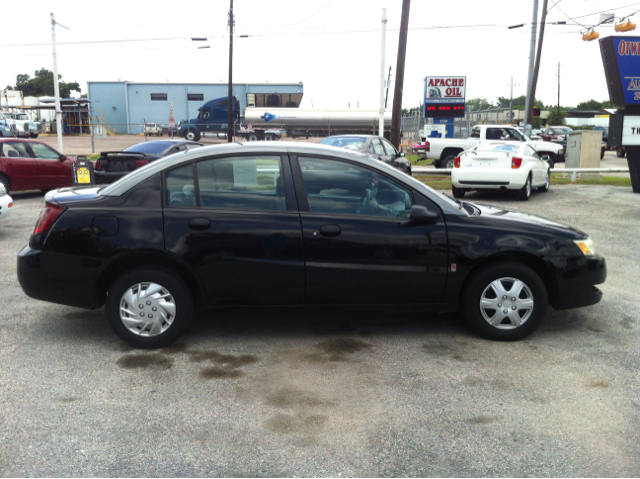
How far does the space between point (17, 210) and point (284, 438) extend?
1146 centimetres

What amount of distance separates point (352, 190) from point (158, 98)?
2137 inches

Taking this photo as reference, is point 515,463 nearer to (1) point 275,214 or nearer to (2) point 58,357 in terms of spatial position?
(1) point 275,214

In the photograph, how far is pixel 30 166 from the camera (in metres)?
14.9

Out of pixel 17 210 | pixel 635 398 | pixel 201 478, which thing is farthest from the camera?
pixel 17 210

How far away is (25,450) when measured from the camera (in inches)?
132

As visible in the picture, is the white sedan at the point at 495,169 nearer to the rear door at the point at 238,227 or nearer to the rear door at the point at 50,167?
the rear door at the point at 50,167

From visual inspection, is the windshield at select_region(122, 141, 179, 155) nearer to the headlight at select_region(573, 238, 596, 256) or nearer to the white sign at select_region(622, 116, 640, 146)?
the headlight at select_region(573, 238, 596, 256)

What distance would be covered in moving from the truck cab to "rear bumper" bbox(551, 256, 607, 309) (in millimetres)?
43109

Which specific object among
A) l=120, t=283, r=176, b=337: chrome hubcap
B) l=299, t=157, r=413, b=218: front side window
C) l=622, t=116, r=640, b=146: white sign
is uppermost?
l=622, t=116, r=640, b=146: white sign

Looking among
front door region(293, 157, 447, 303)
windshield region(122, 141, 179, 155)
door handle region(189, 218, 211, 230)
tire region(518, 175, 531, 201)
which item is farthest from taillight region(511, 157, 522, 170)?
door handle region(189, 218, 211, 230)

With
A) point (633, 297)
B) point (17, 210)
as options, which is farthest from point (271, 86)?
point (633, 297)

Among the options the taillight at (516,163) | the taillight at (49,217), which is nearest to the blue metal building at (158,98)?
the taillight at (516,163)

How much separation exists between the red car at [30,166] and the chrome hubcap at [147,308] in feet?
36.5

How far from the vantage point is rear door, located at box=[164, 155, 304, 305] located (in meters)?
4.82
